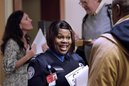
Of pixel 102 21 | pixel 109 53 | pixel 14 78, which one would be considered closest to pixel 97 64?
pixel 109 53

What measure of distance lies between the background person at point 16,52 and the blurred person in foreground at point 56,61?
0.63m

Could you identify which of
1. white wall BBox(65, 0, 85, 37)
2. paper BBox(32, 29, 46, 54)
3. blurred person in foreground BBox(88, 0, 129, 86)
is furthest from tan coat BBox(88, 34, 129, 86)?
white wall BBox(65, 0, 85, 37)

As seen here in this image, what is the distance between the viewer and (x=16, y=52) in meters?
2.83

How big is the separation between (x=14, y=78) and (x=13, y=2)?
0.97m

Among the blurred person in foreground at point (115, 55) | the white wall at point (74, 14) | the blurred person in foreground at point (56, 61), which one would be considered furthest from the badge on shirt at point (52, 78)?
the white wall at point (74, 14)

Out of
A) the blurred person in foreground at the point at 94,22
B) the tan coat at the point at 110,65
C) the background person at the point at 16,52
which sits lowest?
the background person at the point at 16,52

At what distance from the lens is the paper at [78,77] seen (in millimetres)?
1922

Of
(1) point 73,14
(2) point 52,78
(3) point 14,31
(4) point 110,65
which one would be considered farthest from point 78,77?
(1) point 73,14

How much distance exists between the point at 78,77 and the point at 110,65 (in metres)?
0.71

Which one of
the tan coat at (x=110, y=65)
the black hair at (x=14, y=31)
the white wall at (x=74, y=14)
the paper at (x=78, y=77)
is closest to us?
the tan coat at (x=110, y=65)

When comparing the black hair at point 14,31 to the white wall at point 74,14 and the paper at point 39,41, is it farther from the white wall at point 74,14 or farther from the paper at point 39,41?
the white wall at point 74,14

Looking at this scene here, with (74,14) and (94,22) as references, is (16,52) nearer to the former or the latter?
(94,22)

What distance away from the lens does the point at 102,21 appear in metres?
2.77

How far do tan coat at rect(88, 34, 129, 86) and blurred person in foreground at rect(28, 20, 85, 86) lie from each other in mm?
755
